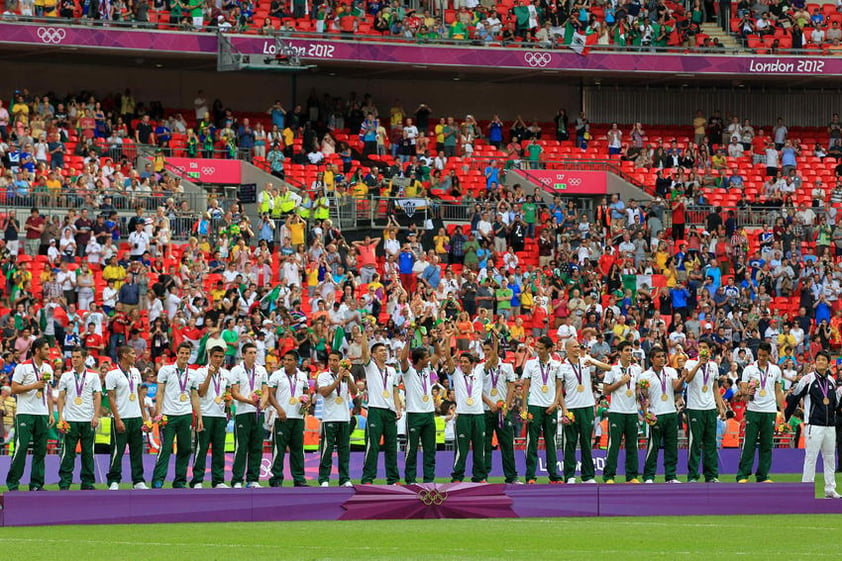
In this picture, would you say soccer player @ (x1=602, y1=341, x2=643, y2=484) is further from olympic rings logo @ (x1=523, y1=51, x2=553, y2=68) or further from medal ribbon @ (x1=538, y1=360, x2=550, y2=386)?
olympic rings logo @ (x1=523, y1=51, x2=553, y2=68)

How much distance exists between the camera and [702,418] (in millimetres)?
21641

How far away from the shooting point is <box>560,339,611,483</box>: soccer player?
21.2 meters

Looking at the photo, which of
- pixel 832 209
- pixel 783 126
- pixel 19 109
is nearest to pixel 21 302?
pixel 19 109

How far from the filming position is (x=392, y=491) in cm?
1830

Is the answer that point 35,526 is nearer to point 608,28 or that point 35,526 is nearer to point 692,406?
point 692,406

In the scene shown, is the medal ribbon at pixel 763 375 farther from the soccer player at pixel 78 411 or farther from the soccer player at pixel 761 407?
the soccer player at pixel 78 411

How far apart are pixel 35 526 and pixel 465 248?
18585 millimetres

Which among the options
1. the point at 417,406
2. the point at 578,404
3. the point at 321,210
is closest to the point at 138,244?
the point at 321,210

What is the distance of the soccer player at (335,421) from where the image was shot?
68.2 feet

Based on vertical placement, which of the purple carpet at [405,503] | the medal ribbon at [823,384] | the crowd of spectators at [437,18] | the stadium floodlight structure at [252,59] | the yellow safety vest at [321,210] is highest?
the crowd of spectators at [437,18]

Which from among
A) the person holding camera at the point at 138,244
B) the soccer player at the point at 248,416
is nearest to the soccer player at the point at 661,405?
the soccer player at the point at 248,416

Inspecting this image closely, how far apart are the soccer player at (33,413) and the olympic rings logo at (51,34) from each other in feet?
60.7

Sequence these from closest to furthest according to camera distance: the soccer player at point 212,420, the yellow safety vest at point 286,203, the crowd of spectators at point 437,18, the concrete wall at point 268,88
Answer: the soccer player at point 212,420 < the yellow safety vest at point 286,203 < the crowd of spectators at point 437,18 < the concrete wall at point 268,88

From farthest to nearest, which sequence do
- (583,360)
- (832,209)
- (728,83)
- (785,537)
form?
(728,83) < (832,209) < (583,360) < (785,537)
